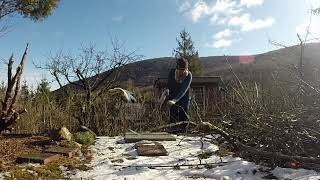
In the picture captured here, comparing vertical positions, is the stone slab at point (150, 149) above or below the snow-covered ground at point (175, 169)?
above

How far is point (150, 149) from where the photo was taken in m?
5.38

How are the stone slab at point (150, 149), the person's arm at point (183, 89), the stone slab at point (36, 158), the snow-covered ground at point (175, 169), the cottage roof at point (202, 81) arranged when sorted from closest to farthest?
the snow-covered ground at point (175, 169)
the stone slab at point (36, 158)
the stone slab at point (150, 149)
the person's arm at point (183, 89)
the cottage roof at point (202, 81)

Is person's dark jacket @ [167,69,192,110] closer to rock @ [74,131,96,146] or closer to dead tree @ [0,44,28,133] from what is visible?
rock @ [74,131,96,146]

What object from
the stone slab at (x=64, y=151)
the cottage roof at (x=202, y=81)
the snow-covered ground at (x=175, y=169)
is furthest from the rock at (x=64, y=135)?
the cottage roof at (x=202, y=81)

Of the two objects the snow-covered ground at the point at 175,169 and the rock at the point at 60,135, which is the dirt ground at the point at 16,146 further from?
the snow-covered ground at the point at 175,169

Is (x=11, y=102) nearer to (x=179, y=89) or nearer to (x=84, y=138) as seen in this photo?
(x=84, y=138)

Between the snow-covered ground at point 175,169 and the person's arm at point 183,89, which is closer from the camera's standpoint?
the snow-covered ground at point 175,169

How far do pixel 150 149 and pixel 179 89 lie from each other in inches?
84.6

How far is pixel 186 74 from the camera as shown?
24.3 ft

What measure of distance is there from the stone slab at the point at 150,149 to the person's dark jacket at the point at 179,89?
1578 millimetres

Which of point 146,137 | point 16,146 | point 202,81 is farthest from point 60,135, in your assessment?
point 202,81

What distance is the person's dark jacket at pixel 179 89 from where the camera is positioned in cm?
722

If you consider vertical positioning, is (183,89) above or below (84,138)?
above

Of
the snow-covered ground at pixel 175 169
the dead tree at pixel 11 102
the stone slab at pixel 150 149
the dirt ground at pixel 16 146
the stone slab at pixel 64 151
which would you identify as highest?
the dead tree at pixel 11 102
